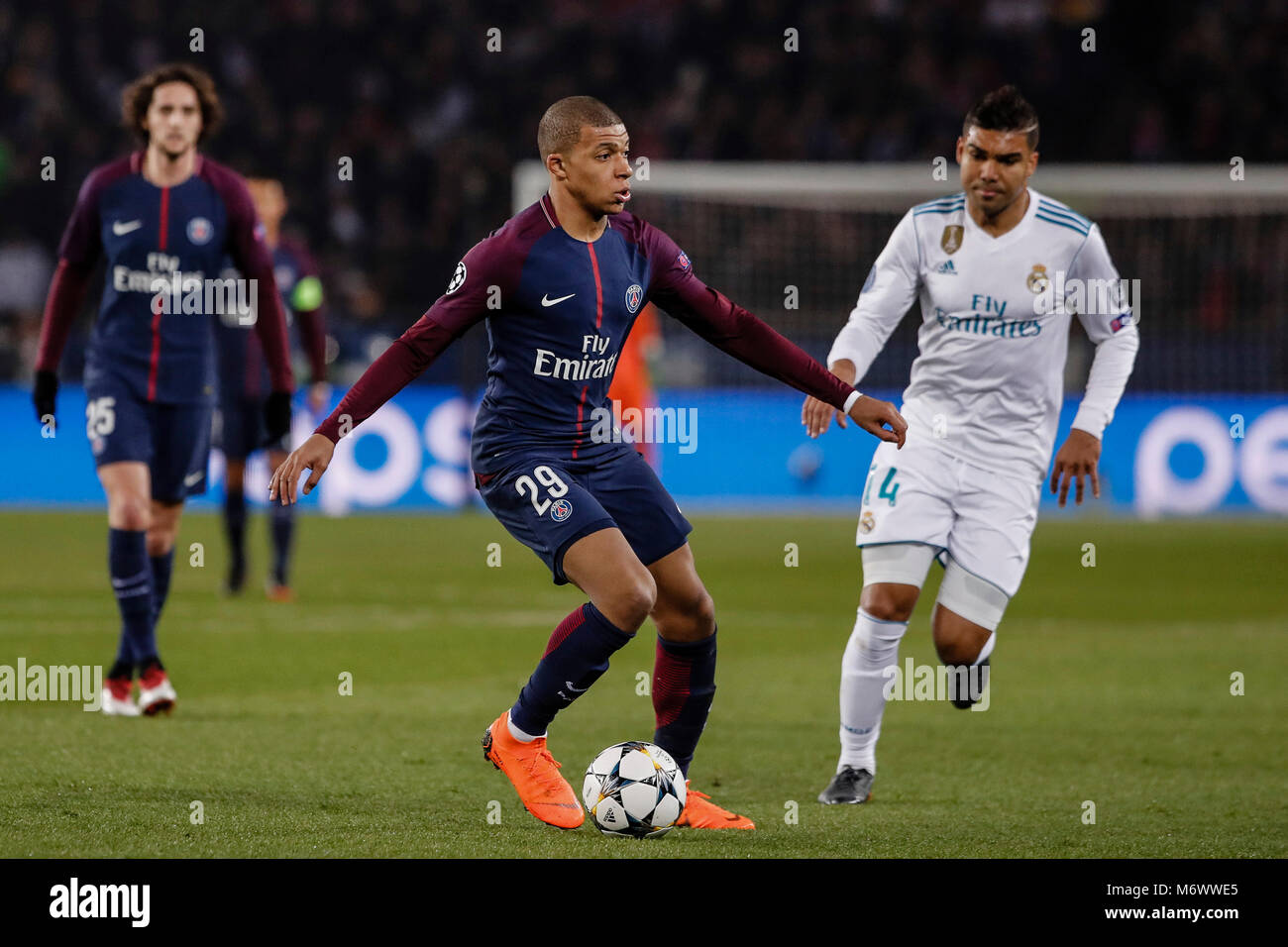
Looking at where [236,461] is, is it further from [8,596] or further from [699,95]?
[699,95]

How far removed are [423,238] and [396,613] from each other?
12.0 m

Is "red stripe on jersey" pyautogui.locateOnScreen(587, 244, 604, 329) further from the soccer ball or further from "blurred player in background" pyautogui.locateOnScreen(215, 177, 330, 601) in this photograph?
"blurred player in background" pyautogui.locateOnScreen(215, 177, 330, 601)

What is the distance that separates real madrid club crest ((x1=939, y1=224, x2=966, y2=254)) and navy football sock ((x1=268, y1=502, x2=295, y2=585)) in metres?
6.25

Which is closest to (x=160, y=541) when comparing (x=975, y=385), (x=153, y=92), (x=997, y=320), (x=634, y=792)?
(x=153, y=92)

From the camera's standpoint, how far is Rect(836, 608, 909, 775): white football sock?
5.91m

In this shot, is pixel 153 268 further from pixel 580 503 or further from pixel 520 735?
pixel 520 735

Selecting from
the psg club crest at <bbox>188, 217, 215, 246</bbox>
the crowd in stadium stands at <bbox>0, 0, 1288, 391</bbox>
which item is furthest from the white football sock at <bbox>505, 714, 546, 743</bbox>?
the crowd in stadium stands at <bbox>0, 0, 1288, 391</bbox>

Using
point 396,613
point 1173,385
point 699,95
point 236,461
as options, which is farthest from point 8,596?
point 699,95

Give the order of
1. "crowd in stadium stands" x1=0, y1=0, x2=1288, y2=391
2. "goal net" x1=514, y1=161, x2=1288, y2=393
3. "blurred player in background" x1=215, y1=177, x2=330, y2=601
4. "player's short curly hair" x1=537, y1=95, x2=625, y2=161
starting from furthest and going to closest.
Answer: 1. "crowd in stadium stands" x1=0, y1=0, x2=1288, y2=391
2. "goal net" x1=514, y1=161, x2=1288, y2=393
3. "blurred player in background" x1=215, y1=177, x2=330, y2=601
4. "player's short curly hair" x1=537, y1=95, x2=625, y2=161

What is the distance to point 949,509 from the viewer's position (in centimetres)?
614

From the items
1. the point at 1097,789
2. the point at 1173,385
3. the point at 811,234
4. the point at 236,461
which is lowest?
the point at 1097,789

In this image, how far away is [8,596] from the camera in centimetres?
1148

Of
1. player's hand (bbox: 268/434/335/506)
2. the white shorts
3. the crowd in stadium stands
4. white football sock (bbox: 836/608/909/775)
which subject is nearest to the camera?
player's hand (bbox: 268/434/335/506)
